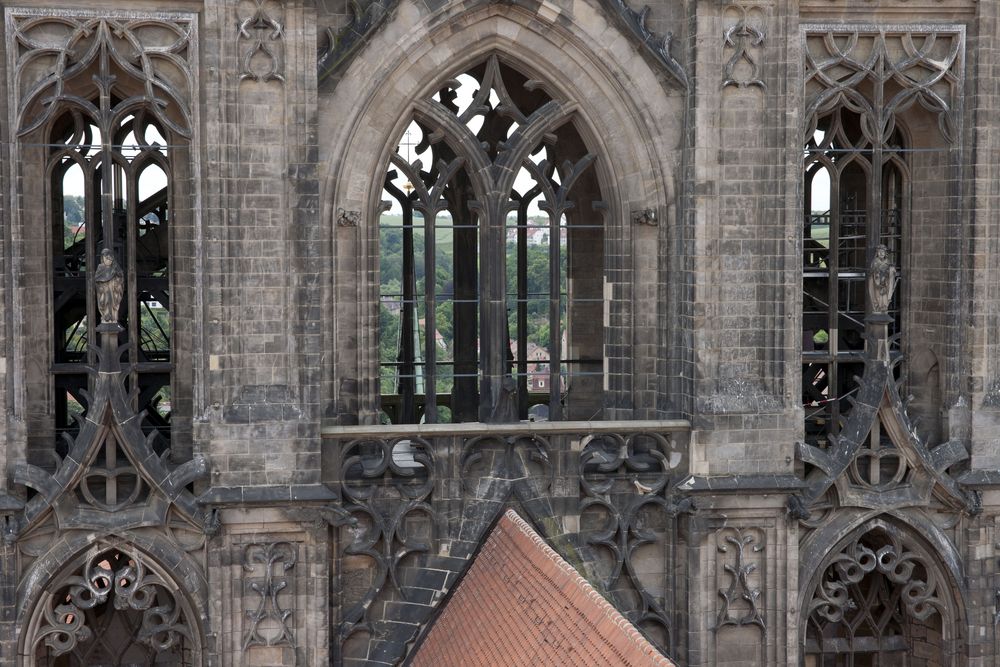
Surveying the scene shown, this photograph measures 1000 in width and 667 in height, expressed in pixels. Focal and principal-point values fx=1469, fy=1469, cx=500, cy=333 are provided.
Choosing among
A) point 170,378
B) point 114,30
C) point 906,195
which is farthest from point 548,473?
point 114,30

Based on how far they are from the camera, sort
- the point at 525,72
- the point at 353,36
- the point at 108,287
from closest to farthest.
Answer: the point at 108,287, the point at 353,36, the point at 525,72

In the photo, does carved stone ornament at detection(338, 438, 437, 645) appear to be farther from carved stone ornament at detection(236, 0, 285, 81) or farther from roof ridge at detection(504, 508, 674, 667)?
carved stone ornament at detection(236, 0, 285, 81)

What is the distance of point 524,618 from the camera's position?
17.3 m

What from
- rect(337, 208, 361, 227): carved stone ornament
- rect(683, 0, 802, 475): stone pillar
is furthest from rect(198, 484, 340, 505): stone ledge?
rect(683, 0, 802, 475): stone pillar

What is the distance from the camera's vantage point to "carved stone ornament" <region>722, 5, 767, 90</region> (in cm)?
1959

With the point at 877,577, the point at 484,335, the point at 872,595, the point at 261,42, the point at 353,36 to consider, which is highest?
the point at 353,36

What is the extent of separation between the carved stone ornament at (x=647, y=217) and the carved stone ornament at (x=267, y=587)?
6.45m

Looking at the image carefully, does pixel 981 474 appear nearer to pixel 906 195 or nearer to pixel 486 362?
pixel 906 195

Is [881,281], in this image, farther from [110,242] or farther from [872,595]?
[110,242]

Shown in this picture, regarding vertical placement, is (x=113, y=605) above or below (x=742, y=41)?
below

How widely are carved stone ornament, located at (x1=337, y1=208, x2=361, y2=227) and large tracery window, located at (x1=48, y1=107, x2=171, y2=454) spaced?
2.34 m

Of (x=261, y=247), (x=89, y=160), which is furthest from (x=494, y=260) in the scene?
(x=89, y=160)

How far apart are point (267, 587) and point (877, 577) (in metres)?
8.89

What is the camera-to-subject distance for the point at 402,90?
1947 cm
